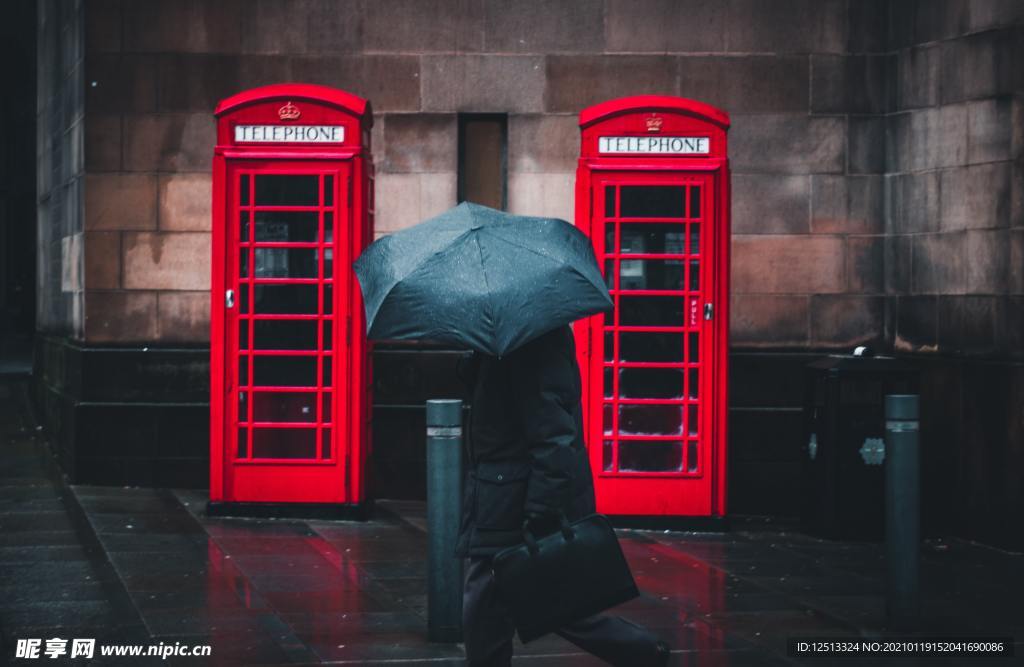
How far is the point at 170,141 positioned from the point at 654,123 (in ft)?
12.6

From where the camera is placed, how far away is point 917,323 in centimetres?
1054

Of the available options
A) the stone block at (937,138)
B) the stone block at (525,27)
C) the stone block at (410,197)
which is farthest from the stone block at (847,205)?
the stone block at (410,197)

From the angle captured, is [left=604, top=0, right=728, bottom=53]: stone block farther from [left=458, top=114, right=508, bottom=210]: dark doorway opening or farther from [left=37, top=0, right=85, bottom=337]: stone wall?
[left=37, top=0, right=85, bottom=337]: stone wall

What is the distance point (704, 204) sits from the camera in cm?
962

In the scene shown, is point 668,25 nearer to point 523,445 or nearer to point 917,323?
point 917,323

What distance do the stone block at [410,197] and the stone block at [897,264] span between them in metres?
3.33

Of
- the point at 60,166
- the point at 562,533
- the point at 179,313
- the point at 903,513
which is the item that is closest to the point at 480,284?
the point at 562,533

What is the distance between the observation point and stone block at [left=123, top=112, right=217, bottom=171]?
10953 millimetres

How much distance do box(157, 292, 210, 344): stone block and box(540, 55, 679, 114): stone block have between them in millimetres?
3058

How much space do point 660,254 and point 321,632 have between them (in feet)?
13.1

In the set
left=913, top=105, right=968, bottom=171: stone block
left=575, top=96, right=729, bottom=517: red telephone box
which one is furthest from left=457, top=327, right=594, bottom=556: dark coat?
left=913, top=105, right=968, bottom=171: stone block

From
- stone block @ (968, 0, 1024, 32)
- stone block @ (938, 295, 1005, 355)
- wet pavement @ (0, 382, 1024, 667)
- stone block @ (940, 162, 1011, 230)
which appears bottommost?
wet pavement @ (0, 382, 1024, 667)

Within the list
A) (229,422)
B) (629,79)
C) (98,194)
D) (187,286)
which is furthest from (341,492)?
(629,79)

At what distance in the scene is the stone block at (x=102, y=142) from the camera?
11.0m
